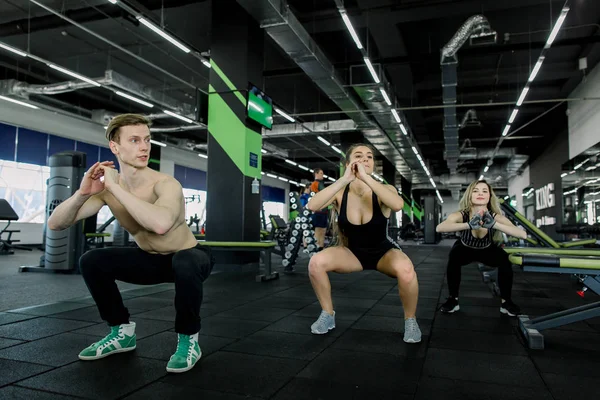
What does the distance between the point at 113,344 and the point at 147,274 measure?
360 millimetres

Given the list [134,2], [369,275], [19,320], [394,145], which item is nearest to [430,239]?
[394,145]

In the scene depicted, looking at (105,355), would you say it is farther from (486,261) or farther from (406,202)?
(406,202)

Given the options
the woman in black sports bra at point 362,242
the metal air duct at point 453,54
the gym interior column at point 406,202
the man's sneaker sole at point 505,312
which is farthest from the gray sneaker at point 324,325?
the gym interior column at point 406,202

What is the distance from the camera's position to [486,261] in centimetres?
307

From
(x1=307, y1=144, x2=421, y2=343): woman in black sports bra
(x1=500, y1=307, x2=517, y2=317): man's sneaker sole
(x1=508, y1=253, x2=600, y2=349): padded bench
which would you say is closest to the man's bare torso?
(x1=307, y1=144, x2=421, y2=343): woman in black sports bra

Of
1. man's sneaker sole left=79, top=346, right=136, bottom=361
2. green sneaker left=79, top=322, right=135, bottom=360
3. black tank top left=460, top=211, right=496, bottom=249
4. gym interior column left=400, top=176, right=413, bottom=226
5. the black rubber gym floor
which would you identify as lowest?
the black rubber gym floor

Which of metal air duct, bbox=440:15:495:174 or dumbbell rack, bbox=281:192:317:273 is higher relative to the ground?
metal air duct, bbox=440:15:495:174

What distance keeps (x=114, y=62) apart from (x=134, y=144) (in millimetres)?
8740

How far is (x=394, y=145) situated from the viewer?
504 inches

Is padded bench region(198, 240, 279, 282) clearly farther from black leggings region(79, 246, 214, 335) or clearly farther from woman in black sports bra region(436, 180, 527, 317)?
black leggings region(79, 246, 214, 335)

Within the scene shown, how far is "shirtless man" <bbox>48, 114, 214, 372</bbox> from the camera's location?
175 centimetres

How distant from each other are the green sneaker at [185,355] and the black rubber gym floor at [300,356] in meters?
0.03

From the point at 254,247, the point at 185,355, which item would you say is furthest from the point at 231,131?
the point at 185,355

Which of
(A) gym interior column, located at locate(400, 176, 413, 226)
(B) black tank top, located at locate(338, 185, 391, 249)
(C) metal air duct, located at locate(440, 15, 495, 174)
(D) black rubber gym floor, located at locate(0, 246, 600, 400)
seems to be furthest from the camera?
(A) gym interior column, located at locate(400, 176, 413, 226)
